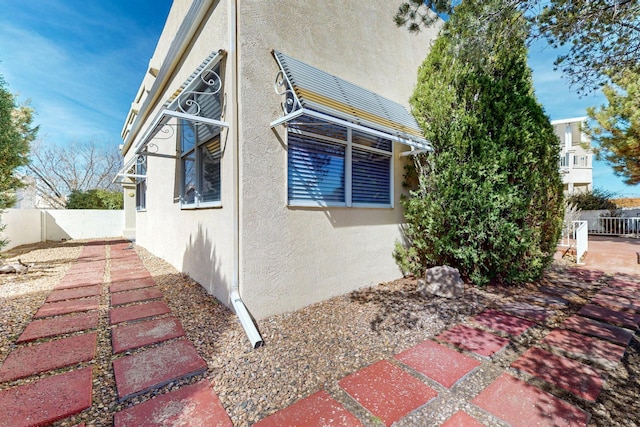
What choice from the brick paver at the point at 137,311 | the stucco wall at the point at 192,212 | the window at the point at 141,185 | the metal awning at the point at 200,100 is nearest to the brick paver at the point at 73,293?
the brick paver at the point at 137,311

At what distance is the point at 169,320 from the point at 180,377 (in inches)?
71.8

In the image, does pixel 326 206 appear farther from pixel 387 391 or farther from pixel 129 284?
pixel 129 284

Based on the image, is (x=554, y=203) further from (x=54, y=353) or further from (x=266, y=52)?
(x=54, y=353)

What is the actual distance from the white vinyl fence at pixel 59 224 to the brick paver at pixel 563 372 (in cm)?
2010

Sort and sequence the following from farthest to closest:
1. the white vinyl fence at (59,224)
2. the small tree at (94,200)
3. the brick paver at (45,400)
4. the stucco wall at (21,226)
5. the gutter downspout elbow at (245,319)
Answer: the small tree at (94,200) < the white vinyl fence at (59,224) < the stucco wall at (21,226) < the gutter downspout elbow at (245,319) < the brick paver at (45,400)

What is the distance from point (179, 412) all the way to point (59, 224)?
21.8m

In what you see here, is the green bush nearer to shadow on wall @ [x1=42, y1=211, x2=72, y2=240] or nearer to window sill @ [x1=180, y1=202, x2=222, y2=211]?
window sill @ [x1=180, y1=202, x2=222, y2=211]

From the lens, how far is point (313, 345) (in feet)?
13.4

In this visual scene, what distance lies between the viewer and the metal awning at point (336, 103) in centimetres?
469

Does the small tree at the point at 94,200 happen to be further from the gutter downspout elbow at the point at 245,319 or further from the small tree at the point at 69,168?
the gutter downspout elbow at the point at 245,319

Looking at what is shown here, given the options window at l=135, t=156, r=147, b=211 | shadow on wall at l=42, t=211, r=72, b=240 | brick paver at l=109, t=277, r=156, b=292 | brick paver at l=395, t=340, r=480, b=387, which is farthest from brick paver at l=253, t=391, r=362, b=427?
shadow on wall at l=42, t=211, r=72, b=240

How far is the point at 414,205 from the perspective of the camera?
729 centimetres

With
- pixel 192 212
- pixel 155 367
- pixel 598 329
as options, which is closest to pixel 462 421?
pixel 155 367

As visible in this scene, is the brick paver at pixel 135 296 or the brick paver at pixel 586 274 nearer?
the brick paver at pixel 135 296
